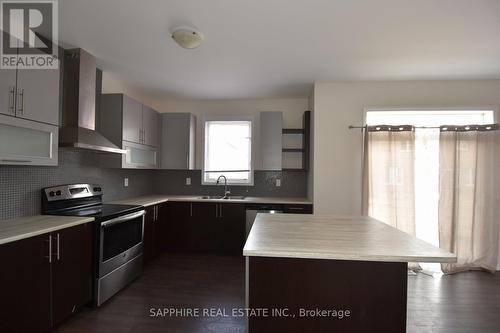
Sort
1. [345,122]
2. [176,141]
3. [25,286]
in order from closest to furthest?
[25,286]
[345,122]
[176,141]

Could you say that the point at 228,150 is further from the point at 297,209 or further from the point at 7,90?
the point at 7,90

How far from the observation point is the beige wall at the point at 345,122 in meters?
3.26

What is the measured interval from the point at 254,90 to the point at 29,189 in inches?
Result: 116

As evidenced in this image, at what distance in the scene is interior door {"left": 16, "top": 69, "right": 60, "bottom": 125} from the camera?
5.98 feet

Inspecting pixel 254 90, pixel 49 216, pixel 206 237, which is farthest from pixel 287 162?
pixel 49 216

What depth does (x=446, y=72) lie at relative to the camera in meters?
2.98

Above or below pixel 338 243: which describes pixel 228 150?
above

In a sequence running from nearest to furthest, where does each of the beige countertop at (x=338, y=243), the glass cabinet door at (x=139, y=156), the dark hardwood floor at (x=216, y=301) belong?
the beige countertop at (x=338, y=243)
the dark hardwood floor at (x=216, y=301)
the glass cabinet door at (x=139, y=156)

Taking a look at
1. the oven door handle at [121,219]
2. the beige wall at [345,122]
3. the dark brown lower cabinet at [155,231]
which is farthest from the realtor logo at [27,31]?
the beige wall at [345,122]

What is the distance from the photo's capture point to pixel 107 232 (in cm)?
230

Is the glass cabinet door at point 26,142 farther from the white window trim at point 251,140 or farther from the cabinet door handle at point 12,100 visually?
the white window trim at point 251,140

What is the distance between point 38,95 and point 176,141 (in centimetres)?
213

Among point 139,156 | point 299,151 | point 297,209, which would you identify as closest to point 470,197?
point 297,209

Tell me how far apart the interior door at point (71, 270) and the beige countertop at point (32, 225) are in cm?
5
